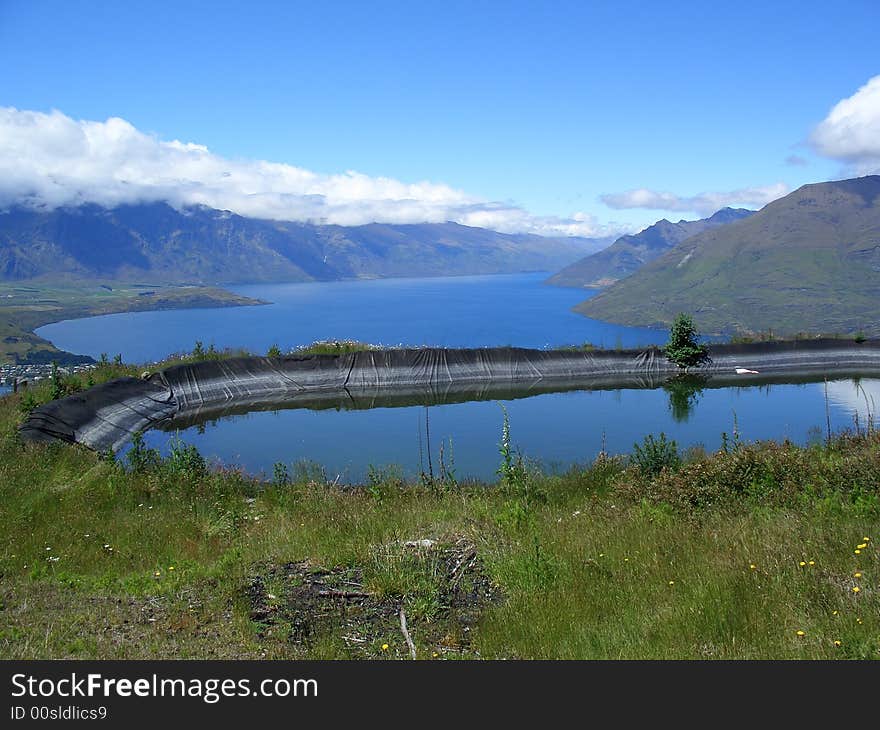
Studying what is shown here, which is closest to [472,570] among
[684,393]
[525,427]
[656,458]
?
[656,458]

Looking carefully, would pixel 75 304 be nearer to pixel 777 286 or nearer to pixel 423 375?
pixel 423 375

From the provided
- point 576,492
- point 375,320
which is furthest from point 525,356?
point 375,320

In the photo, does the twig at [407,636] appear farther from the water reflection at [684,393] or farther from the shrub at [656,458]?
the water reflection at [684,393]

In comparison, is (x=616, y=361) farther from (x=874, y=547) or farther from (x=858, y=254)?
(x=858, y=254)

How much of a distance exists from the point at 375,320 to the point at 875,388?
9287 cm

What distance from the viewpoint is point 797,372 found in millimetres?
32438

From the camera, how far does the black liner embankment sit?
80.9 feet

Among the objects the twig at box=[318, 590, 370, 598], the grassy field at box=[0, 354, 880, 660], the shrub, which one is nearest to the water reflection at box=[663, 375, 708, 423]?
the shrub

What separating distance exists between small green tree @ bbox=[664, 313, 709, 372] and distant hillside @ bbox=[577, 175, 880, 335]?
247 feet

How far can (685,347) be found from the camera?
104ft

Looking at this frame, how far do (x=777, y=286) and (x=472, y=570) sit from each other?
16467cm

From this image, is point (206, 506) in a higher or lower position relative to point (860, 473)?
lower

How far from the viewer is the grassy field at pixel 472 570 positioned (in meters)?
4.74

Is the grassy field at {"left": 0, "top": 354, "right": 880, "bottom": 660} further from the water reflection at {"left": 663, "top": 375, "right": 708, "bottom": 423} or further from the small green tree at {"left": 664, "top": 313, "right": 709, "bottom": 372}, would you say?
the small green tree at {"left": 664, "top": 313, "right": 709, "bottom": 372}
